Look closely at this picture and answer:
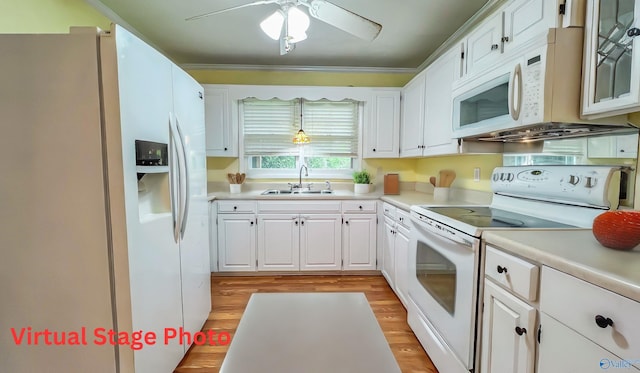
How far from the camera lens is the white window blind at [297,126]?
3381 millimetres

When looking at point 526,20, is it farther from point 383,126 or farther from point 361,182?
point 361,182

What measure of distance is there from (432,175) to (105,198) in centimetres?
295

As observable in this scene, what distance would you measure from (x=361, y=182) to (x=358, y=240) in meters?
0.70

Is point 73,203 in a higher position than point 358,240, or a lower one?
higher

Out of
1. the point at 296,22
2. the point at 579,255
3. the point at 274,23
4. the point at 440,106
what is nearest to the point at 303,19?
the point at 296,22

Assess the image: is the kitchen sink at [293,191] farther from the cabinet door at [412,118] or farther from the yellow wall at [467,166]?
the yellow wall at [467,166]

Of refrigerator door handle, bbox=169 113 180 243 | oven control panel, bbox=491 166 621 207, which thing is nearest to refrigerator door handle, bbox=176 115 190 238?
refrigerator door handle, bbox=169 113 180 243

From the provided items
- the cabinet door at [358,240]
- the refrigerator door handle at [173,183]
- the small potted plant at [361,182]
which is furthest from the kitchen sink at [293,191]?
the refrigerator door handle at [173,183]

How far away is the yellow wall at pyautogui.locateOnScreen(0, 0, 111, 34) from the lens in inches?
60.6

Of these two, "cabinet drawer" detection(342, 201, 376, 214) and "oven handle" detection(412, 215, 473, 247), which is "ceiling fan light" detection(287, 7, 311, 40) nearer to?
"oven handle" detection(412, 215, 473, 247)

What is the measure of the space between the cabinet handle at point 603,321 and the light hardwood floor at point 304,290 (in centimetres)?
117

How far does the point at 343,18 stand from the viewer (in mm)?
1602

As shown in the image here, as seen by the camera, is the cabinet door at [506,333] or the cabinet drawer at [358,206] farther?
the cabinet drawer at [358,206]

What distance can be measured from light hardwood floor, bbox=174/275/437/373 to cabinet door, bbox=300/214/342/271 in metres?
0.18
